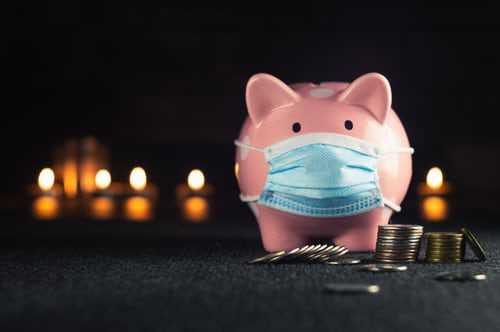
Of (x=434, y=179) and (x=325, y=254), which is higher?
(x=325, y=254)

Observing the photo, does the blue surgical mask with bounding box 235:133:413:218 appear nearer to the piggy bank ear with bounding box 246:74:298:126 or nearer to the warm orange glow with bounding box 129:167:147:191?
the piggy bank ear with bounding box 246:74:298:126

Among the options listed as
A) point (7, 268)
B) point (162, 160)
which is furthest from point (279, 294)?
point (162, 160)

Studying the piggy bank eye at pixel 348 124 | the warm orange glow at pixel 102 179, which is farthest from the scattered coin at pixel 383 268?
the warm orange glow at pixel 102 179

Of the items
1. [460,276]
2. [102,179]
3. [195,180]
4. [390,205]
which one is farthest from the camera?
[195,180]

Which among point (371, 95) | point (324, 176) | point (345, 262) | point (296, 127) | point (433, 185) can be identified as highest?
point (371, 95)

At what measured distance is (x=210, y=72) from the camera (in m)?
9.83

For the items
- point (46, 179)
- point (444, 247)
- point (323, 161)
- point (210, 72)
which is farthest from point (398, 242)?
point (210, 72)

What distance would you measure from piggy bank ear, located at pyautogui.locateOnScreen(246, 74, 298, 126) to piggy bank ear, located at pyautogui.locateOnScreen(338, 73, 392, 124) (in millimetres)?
216

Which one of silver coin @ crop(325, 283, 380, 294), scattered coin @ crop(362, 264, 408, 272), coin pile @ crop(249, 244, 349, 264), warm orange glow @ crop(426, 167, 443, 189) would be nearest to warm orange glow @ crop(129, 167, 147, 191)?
warm orange glow @ crop(426, 167, 443, 189)

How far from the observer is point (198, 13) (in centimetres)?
977

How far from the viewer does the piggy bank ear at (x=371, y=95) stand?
9.36 ft

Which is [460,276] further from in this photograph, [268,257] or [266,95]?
[266,95]

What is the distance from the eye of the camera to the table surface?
1.62 metres

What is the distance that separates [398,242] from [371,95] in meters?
0.61
